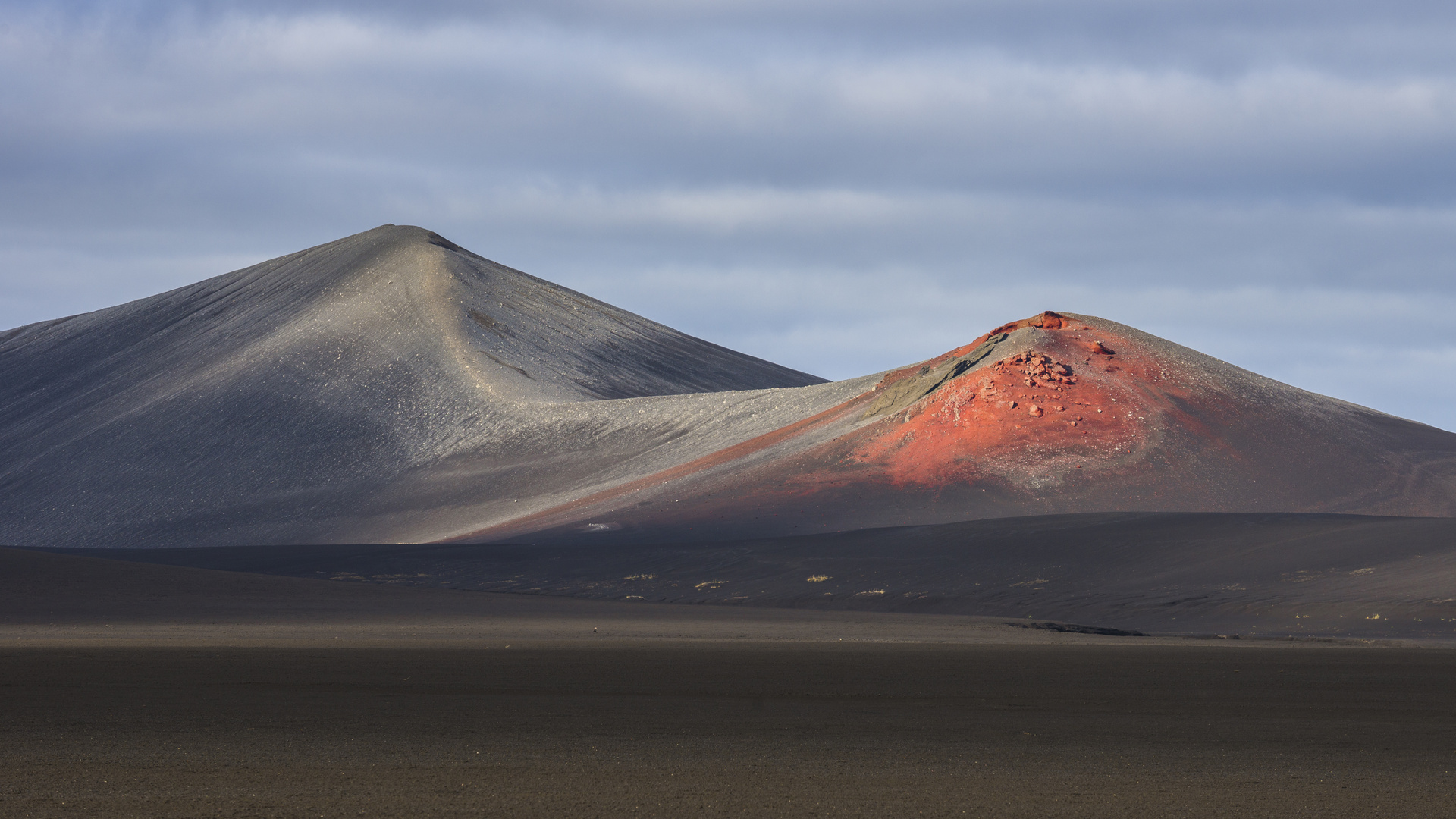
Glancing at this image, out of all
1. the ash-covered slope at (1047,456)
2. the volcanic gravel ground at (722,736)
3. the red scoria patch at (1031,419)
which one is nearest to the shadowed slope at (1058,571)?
the ash-covered slope at (1047,456)

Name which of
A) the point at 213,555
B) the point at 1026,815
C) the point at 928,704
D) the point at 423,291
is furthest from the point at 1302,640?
the point at 423,291

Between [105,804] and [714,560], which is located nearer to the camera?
[105,804]

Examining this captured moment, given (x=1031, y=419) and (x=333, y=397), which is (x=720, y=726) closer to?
(x=1031, y=419)

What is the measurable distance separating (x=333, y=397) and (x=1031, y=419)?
191 ft

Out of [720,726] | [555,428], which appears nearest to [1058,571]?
[720,726]

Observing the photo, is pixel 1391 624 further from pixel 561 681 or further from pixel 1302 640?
pixel 561 681

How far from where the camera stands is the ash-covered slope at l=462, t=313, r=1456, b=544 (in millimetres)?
60156

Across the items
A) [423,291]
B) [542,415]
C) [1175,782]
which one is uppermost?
[423,291]

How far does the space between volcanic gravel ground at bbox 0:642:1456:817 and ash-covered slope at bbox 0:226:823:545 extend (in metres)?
57.3

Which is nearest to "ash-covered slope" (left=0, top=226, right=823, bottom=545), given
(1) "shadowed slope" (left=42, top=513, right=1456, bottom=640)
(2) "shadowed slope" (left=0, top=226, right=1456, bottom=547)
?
(2) "shadowed slope" (left=0, top=226, right=1456, bottom=547)

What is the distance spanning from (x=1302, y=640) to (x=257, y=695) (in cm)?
2187

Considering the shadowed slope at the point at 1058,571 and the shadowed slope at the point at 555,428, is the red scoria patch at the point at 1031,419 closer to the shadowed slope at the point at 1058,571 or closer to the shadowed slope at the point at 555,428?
the shadowed slope at the point at 555,428

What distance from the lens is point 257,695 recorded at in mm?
18641

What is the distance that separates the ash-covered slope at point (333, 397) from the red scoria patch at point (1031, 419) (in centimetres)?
1653
